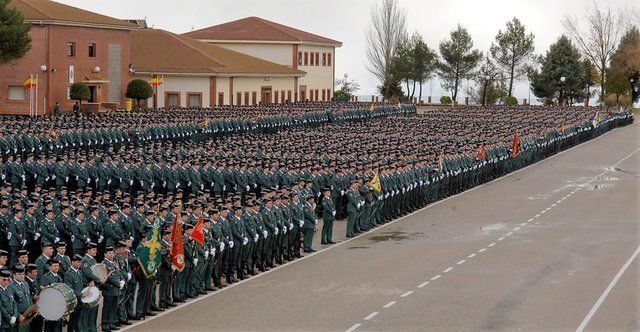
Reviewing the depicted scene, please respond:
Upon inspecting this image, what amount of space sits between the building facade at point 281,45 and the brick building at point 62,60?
88.5 feet

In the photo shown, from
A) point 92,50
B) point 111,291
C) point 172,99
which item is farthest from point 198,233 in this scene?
point 172,99

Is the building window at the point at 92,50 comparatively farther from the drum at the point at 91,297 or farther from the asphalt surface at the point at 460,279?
the drum at the point at 91,297

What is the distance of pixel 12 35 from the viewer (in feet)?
193

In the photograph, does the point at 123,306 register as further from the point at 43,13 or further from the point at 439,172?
the point at 43,13

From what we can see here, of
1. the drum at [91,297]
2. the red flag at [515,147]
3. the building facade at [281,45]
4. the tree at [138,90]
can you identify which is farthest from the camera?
the building facade at [281,45]

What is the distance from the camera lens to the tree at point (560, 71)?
114000 mm

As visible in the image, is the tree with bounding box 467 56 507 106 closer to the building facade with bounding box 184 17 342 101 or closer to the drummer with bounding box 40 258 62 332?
the building facade with bounding box 184 17 342 101

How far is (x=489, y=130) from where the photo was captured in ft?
182

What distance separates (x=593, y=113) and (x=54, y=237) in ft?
200

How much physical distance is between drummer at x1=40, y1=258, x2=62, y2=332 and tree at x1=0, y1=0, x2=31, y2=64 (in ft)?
143

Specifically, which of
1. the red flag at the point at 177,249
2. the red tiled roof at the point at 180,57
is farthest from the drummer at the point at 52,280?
the red tiled roof at the point at 180,57

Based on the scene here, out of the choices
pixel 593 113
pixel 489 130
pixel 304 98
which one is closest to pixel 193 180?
pixel 489 130

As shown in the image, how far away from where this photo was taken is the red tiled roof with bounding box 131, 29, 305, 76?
76.9 meters

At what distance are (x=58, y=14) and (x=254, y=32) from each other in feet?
Result: 116
